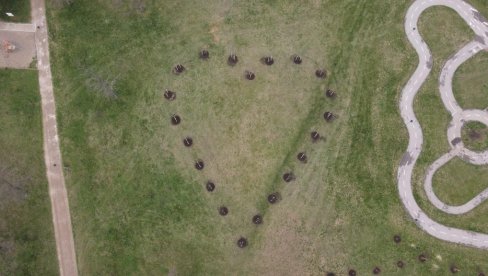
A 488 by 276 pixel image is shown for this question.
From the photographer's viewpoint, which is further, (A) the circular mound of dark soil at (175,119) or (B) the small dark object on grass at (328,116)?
(B) the small dark object on grass at (328,116)

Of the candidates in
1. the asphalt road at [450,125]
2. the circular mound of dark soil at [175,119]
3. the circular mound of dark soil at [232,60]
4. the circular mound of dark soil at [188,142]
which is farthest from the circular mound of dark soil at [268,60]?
the asphalt road at [450,125]

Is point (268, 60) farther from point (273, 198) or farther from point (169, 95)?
point (273, 198)

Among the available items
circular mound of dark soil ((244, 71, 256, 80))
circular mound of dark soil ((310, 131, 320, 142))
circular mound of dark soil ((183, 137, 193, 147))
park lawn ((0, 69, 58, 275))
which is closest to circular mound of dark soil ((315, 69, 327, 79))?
circular mound of dark soil ((310, 131, 320, 142))

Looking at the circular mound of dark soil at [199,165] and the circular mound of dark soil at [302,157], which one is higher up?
the circular mound of dark soil at [302,157]

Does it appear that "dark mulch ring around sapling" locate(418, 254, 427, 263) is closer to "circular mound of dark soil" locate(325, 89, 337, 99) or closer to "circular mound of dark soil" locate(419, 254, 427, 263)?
"circular mound of dark soil" locate(419, 254, 427, 263)

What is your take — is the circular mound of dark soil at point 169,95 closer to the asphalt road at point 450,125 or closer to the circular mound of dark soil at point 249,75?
the circular mound of dark soil at point 249,75

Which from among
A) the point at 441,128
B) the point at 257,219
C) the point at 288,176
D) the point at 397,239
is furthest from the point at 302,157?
the point at 441,128

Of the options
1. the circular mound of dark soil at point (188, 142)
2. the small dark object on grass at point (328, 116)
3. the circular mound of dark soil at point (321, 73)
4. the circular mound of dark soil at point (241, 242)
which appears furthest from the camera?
the circular mound of dark soil at point (321, 73)
